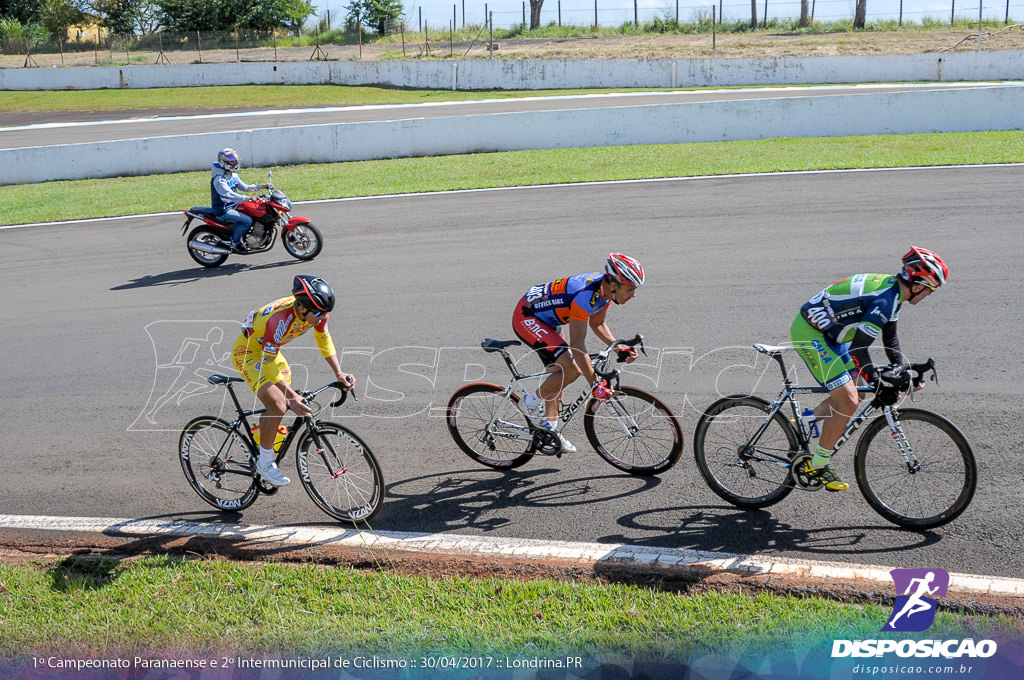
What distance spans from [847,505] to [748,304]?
15.2 feet

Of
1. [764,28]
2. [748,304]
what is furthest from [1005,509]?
[764,28]

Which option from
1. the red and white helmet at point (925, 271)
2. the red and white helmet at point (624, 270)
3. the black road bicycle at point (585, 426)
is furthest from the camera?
the black road bicycle at point (585, 426)

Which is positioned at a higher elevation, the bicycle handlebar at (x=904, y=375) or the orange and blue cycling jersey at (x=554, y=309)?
the orange and blue cycling jersey at (x=554, y=309)

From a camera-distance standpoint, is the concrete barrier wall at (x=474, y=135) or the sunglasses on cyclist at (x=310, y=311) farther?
the concrete barrier wall at (x=474, y=135)

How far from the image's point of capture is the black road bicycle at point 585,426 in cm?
659

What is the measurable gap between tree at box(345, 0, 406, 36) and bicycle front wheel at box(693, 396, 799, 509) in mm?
57160

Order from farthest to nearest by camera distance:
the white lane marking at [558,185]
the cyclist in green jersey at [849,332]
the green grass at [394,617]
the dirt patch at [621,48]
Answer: the dirt patch at [621,48] < the white lane marking at [558,185] < the cyclist in green jersey at [849,332] < the green grass at [394,617]

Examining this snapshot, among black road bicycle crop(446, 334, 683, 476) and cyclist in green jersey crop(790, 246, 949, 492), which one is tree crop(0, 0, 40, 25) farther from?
cyclist in green jersey crop(790, 246, 949, 492)

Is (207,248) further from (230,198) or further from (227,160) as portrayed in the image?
(227,160)

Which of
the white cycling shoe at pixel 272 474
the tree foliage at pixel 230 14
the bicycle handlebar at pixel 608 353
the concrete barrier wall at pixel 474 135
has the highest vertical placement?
the tree foliage at pixel 230 14

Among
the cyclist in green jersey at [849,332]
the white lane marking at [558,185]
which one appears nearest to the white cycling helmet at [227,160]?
the white lane marking at [558,185]

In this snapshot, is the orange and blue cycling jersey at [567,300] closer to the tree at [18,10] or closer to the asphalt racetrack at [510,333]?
the asphalt racetrack at [510,333]

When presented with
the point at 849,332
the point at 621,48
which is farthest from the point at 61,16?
the point at 849,332

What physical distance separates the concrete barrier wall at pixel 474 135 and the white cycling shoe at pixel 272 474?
1766cm
